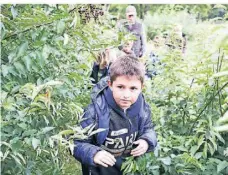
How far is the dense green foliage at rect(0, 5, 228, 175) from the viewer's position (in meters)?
1.78

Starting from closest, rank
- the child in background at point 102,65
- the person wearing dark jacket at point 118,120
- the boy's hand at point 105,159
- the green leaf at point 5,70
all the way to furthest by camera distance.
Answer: the green leaf at point 5,70 → the boy's hand at point 105,159 → the person wearing dark jacket at point 118,120 → the child in background at point 102,65

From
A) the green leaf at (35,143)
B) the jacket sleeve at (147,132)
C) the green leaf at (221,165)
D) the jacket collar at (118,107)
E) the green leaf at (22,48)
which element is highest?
the green leaf at (22,48)

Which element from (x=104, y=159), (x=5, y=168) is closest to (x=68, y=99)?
(x=104, y=159)

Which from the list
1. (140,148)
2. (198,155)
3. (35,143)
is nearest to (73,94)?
(140,148)

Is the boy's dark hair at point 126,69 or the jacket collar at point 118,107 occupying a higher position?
the boy's dark hair at point 126,69

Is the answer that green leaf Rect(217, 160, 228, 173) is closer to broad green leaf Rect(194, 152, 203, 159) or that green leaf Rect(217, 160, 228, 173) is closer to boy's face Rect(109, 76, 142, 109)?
broad green leaf Rect(194, 152, 203, 159)

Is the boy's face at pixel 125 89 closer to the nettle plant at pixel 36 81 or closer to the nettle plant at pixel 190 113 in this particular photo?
the nettle plant at pixel 36 81

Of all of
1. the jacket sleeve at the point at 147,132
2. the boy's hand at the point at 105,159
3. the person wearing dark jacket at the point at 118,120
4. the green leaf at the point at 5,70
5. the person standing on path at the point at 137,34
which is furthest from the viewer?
the person standing on path at the point at 137,34

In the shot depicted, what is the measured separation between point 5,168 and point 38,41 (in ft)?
1.71

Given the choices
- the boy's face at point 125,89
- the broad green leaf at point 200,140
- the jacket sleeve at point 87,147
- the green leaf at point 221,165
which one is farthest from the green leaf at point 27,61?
the green leaf at point 221,165

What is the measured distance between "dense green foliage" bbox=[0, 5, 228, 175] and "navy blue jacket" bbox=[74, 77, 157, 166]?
0.08m

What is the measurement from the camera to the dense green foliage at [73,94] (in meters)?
1.78

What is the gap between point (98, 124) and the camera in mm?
2240

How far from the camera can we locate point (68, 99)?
2.13m
